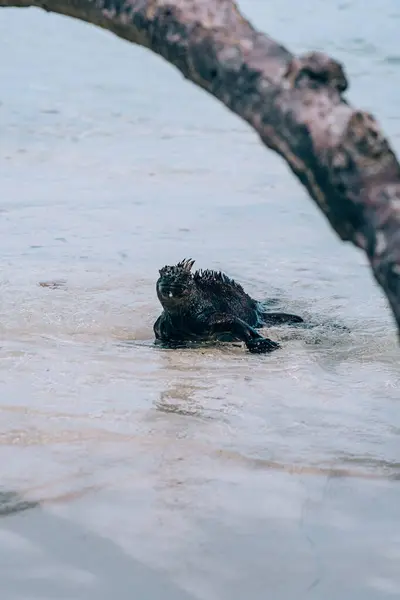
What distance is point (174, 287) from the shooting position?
6.78 meters

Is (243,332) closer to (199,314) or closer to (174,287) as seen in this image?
(199,314)

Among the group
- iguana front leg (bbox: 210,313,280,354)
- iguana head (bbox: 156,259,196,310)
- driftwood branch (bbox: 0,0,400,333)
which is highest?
driftwood branch (bbox: 0,0,400,333)

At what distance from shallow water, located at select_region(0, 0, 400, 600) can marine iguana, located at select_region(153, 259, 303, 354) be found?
6.0 inches

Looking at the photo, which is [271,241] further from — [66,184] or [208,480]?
[208,480]

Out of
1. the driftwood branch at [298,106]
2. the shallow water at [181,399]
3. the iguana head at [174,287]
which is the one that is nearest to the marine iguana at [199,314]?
the iguana head at [174,287]

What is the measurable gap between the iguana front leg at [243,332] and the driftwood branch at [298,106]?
4016 mm

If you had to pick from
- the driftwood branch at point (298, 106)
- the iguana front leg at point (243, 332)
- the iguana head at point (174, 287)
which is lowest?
the iguana front leg at point (243, 332)

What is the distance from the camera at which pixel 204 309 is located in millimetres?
6984

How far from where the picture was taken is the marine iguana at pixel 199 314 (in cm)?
677

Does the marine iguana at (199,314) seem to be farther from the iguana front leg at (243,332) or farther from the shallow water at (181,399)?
the shallow water at (181,399)

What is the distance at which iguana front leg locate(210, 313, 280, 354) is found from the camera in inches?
261

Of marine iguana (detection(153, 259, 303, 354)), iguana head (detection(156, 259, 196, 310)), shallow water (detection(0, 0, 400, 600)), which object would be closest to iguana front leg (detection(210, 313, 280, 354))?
marine iguana (detection(153, 259, 303, 354))

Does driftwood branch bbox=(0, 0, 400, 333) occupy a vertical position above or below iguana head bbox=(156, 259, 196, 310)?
above

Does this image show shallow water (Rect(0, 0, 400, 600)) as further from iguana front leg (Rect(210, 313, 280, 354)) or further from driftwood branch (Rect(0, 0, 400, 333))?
A: driftwood branch (Rect(0, 0, 400, 333))
